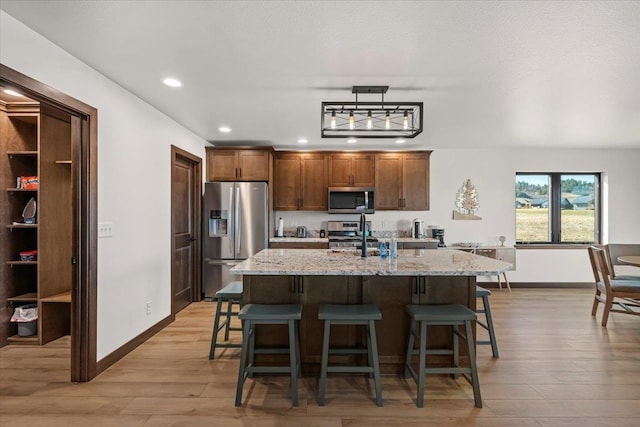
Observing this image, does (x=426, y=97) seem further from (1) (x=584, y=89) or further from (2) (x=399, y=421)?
(2) (x=399, y=421)

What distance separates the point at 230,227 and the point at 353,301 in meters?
2.83

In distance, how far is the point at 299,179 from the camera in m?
5.73

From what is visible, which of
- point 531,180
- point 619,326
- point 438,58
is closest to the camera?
point 438,58

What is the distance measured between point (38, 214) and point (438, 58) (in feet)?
12.5

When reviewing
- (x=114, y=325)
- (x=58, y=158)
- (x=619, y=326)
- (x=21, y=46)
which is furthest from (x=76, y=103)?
(x=619, y=326)

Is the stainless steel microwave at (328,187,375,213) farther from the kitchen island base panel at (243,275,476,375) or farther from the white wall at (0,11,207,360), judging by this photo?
the kitchen island base panel at (243,275,476,375)

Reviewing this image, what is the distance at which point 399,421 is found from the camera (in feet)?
7.10

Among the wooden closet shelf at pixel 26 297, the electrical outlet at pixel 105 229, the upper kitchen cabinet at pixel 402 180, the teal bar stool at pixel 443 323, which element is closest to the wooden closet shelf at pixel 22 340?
the wooden closet shelf at pixel 26 297

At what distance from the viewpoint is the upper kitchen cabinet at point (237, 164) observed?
536 cm

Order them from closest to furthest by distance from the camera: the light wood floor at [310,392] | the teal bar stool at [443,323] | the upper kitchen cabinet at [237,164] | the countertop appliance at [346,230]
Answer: the light wood floor at [310,392] < the teal bar stool at [443,323] < the upper kitchen cabinet at [237,164] < the countertop appliance at [346,230]

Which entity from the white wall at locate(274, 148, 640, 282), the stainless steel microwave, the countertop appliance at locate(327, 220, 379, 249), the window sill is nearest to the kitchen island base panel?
the countertop appliance at locate(327, 220, 379, 249)

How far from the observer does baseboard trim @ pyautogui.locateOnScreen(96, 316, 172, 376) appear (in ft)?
9.25

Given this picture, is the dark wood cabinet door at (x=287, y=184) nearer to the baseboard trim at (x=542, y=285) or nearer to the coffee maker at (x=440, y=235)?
the coffee maker at (x=440, y=235)

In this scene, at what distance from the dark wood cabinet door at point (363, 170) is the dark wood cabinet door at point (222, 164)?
1875 mm
